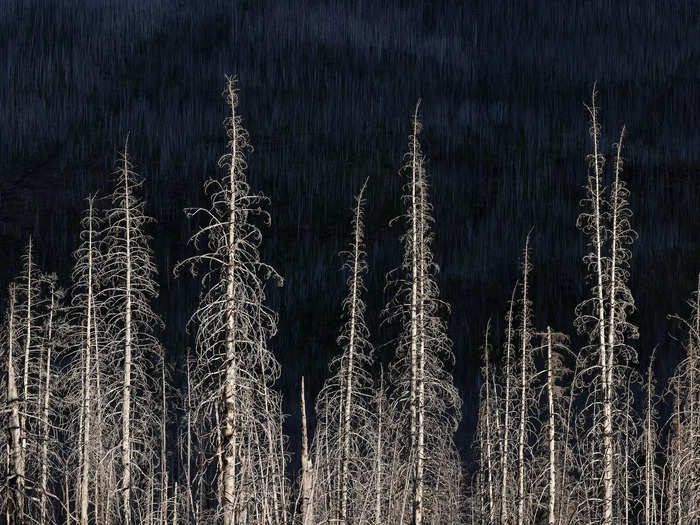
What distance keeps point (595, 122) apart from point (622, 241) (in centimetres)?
398

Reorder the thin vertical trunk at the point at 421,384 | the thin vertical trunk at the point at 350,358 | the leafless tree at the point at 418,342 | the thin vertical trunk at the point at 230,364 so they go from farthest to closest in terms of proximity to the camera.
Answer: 1. the thin vertical trunk at the point at 350,358
2. the leafless tree at the point at 418,342
3. the thin vertical trunk at the point at 421,384
4. the thin vertical trunk at the point at 230,364

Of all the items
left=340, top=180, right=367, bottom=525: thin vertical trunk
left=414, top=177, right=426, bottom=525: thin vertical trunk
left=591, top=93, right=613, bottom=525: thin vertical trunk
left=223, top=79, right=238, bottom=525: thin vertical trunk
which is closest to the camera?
left=223, top=79, right=238, bottom=525: thin vertical trunk

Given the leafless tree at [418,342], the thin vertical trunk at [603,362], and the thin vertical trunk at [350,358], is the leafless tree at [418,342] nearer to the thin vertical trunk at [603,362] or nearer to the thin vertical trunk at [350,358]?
the thin vertical trunk at [350,358]

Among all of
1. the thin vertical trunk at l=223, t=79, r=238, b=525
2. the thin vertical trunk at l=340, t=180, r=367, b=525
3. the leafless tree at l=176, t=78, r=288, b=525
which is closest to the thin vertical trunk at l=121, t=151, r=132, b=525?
the leafless tree at l=176, t=78, r=288, b=525

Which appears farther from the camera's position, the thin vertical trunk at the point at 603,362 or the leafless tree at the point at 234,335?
the thin vertical trunk at the point at 603,362

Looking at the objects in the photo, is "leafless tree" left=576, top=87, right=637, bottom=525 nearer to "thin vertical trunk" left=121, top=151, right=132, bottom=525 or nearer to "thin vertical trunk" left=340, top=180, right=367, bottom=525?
"thin vertical trunk" left=340, top=180, right=367, bottom=525

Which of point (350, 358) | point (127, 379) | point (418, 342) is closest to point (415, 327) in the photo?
point (418, 342)

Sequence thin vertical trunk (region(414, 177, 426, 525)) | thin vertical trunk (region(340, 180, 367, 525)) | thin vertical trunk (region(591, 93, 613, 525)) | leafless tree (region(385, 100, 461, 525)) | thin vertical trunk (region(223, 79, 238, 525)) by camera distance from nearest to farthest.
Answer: thin vertical trunk (region(223, 79, 238, 525)), thin vertical trunk (region(591, 93, 613, 525)), thin vertical trunk (region(414, 177, 426, 525)), leafless tree (region(385, 100, 461, 525)), thin vertical trunk (region(340, 180, 367, 525))

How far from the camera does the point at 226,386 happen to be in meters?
19.2

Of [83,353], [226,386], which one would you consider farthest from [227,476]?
[83,353]

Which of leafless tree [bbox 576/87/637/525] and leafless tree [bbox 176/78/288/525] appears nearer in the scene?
leafless tree [bbox 176/78/288/525]

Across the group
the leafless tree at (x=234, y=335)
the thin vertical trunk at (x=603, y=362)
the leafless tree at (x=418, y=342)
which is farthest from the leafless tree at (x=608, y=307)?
the leafless tree at (x=234, y=335)

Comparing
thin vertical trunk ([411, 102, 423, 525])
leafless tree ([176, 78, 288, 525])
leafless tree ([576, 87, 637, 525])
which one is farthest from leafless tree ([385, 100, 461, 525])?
leafless tree ([176, 78, 288, 525])

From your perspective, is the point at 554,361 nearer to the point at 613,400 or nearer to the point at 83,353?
the point at 613,400
